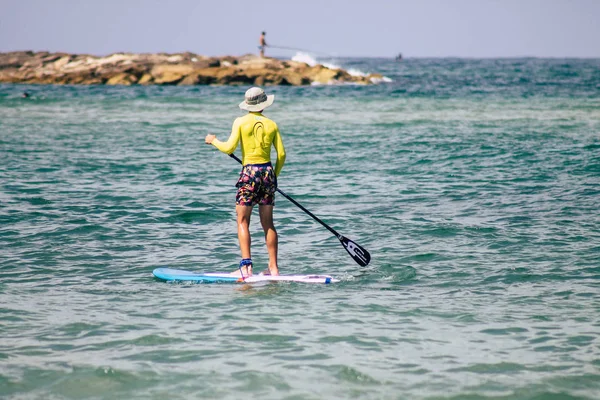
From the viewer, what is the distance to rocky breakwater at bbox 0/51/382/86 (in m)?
Answer: 69.9

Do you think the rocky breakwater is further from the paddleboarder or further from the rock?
the paddleboarder

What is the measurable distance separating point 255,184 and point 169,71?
64407mm

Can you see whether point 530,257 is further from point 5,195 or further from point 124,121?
point 124,121

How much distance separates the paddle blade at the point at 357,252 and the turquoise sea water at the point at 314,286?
242mm

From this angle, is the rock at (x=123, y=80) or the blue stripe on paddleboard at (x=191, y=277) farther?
the rock at (x=123, y=80)

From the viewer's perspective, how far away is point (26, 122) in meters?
35.1

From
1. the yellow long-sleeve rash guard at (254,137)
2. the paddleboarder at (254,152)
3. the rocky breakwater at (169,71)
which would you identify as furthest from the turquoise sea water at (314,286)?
the rocky breakwater at (169,71)

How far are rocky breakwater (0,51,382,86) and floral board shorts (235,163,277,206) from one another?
194ft

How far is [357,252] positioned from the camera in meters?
10.4

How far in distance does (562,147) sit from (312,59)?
7397 centimetres

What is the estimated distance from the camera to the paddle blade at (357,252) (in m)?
10.4

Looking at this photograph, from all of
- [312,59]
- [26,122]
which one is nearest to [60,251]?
[26,122]

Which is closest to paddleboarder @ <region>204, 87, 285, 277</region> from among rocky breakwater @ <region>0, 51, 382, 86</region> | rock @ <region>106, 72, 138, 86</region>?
rocky breakwater @ <region>0, 51, 382, 86</region>

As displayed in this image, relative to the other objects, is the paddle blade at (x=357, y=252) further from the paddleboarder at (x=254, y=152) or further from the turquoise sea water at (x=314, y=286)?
the paddleboarder at (x=254, y=152)
